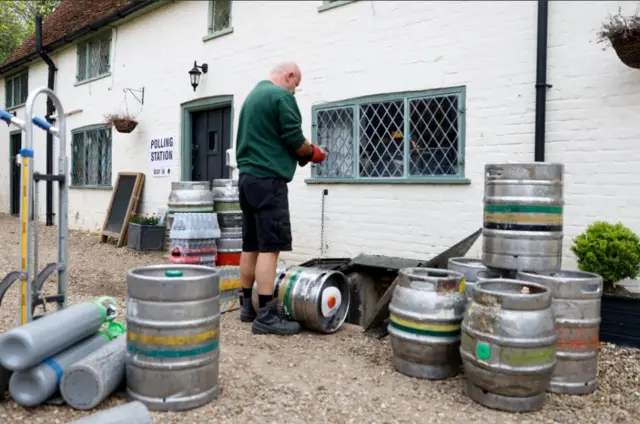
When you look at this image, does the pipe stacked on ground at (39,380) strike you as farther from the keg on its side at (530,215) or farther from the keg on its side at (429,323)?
the keg on its side at (530,215)

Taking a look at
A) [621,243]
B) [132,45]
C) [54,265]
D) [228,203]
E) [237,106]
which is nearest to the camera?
[54,265]

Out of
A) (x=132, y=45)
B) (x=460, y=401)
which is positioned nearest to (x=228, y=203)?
(x=460, y=401)

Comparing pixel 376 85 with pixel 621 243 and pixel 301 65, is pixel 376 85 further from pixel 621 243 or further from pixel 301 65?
pixel 621 243

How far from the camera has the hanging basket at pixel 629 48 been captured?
4.14 m

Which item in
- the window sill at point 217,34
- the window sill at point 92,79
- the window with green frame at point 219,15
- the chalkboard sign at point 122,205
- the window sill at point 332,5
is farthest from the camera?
the window sill at point 92,79

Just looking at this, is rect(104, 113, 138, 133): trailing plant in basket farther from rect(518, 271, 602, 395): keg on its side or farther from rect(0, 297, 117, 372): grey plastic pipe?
rect(518, 271, 602, 395): keg on its side

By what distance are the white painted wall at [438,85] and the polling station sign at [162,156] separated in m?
0.28

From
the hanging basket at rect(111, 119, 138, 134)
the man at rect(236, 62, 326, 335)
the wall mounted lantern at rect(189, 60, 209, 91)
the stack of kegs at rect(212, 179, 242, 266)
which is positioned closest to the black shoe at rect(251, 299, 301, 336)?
the man at rect(236, 62, 326, 335)

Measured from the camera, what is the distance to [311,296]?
4.19 m

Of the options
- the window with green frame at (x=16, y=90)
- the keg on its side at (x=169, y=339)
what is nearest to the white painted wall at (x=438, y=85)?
the keg on its side at (x=169, y=339)

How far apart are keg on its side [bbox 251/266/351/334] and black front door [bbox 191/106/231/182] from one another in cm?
453

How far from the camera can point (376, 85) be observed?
636cm

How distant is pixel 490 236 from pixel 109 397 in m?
2.51

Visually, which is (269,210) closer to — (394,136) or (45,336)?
(45,336)
